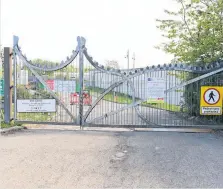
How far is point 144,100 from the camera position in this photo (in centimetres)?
996

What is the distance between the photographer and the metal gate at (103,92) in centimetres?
988

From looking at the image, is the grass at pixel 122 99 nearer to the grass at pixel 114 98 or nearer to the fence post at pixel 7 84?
the grass at pixel 114 98

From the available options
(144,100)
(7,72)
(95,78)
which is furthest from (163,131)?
(7,72)

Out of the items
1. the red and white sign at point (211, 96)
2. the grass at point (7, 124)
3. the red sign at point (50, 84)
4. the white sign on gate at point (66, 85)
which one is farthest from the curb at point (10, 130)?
the red and white sign at point (211, 96)

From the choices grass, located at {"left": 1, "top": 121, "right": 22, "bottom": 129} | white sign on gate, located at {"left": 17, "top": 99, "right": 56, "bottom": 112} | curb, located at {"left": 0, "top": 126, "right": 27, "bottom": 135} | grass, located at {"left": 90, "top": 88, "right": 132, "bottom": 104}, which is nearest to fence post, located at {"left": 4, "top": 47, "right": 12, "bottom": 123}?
grass, located at {"left": 1, "top": 121, "right": 22, "bottom": 129}

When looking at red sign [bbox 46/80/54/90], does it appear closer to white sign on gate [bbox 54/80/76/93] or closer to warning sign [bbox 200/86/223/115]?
white sign on gate [bbox 54/80/76/93]

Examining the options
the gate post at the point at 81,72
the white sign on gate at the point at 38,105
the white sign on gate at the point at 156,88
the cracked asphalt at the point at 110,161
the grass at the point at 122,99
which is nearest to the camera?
the cracked asphalt at the point at 110,161

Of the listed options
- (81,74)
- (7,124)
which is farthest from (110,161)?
(7,124)

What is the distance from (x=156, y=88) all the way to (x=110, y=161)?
4161 millimetres

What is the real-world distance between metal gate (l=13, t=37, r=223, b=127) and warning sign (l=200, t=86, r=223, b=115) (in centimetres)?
27

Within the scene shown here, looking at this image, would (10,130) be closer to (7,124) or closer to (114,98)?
(7,124)

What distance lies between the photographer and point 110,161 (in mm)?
6234

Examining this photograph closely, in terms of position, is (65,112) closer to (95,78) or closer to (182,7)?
(95,78)

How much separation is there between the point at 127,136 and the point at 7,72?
4.52 meters
